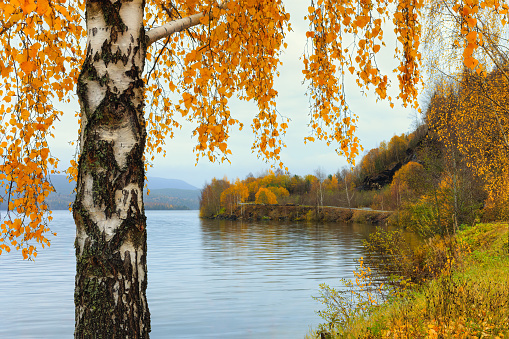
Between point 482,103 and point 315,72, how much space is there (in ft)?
29.2

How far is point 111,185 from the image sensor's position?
2.70 metres

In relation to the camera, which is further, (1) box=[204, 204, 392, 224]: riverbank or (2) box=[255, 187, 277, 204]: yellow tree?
(2) box=[255, 187, 277, 204]: yellow tree

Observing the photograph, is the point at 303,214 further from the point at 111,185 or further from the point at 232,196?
the point at 111,185

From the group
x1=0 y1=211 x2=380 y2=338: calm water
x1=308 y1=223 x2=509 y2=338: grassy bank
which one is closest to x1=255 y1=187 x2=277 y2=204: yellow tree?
x1=0 y1=211 x2=380 y2=338: calm water

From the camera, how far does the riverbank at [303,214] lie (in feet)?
164

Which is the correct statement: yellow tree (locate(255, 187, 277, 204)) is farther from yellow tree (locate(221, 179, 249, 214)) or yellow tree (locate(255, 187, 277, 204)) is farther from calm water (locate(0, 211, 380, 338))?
calm water (locate(0, 211, 380, 338))

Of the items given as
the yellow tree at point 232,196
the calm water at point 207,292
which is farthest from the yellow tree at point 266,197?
the calm water at point 207,292

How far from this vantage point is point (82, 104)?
2.84 m

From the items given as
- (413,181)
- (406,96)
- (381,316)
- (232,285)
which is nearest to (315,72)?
(406,96)

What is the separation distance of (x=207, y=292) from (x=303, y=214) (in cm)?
5165

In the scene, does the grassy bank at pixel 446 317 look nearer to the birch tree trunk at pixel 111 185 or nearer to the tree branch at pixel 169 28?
the birch tree trunk at pixel 111 185

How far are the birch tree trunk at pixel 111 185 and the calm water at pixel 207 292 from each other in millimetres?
7427

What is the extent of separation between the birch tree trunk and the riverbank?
146 feet

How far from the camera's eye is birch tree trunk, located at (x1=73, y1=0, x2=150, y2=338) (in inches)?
105
